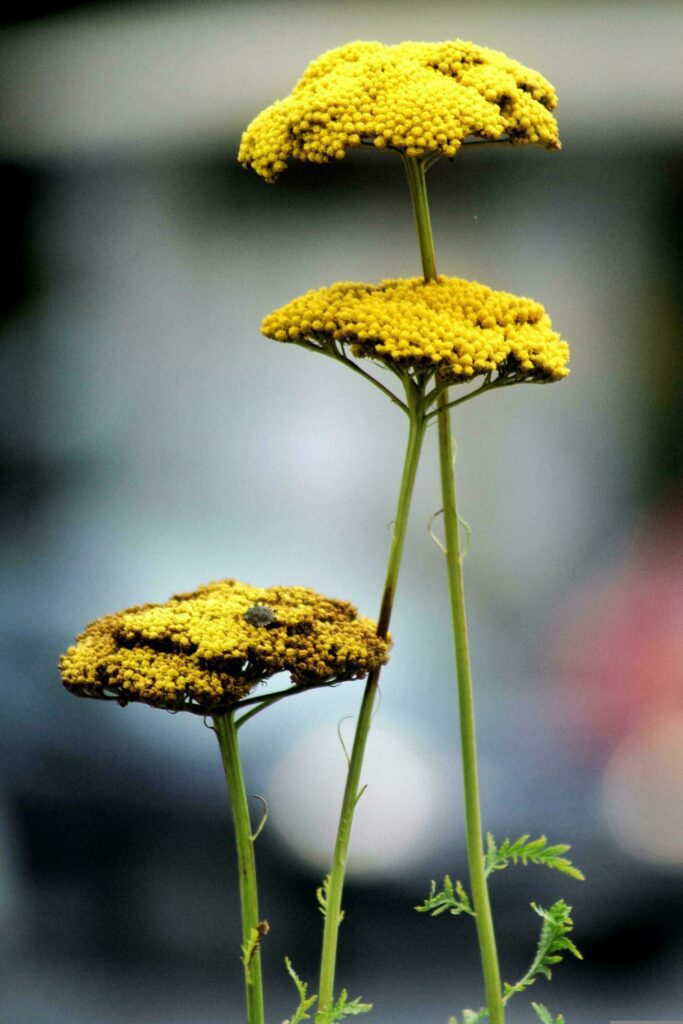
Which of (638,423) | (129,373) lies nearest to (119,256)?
(129,373)

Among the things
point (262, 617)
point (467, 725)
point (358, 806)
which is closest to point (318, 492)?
point (358, 806)

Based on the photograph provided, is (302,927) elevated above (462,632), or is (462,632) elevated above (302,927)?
(462,632)

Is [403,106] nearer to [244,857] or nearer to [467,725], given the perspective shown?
[467,725]

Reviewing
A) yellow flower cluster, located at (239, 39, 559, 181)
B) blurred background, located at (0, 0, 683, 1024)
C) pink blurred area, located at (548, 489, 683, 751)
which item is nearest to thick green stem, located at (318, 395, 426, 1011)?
yellow flower cluster, located at (239, 39, 559, 181)

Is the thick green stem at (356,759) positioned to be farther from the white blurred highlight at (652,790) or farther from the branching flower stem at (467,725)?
the white blurred highlight at (652,790)

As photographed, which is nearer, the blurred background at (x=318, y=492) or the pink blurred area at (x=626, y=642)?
the blurred background at (x=318, y=492)

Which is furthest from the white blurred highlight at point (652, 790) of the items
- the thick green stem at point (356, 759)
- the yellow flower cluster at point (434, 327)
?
the yellow flower cluster at point (434, 327)

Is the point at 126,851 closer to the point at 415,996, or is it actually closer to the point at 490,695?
the point at 415,996
